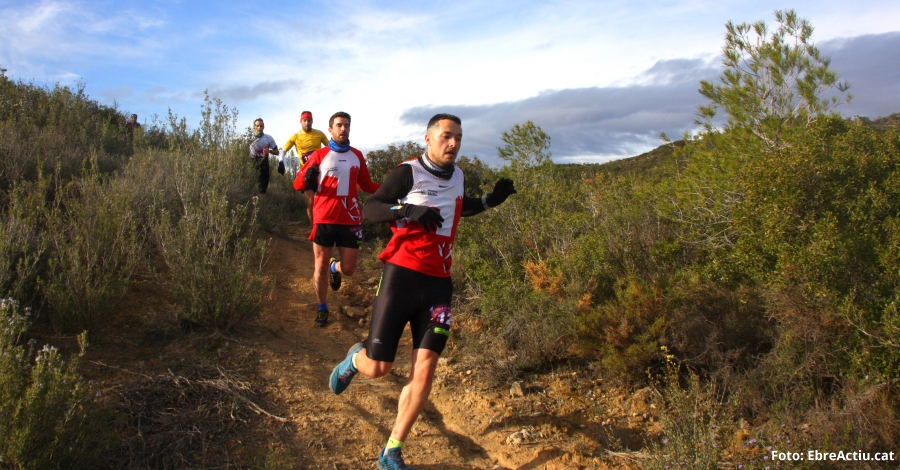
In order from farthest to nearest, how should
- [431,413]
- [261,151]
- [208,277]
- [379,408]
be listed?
[261,151], [208,277], [431,413], [379,408]

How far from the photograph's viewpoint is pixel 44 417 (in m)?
2.71

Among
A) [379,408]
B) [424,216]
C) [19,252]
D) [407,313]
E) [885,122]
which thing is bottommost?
[379,408]

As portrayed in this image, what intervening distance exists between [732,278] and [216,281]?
14.1ft

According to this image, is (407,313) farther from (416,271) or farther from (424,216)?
(424,216)

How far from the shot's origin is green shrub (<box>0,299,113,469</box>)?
102 inches

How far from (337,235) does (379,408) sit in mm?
1926

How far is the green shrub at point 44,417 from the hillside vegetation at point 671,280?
1cm

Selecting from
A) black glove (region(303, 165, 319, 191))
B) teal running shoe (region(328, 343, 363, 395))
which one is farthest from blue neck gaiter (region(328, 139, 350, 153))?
teal running shoe (region(328, 343, 363, 395))

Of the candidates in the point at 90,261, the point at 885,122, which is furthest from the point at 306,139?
the point at 885,122

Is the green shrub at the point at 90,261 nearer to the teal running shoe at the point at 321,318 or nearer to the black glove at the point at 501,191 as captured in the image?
the teal running shoe at the point at 321,318

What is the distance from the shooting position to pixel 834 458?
3.11 metres

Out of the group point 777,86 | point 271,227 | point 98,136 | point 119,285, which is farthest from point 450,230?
point 98,136

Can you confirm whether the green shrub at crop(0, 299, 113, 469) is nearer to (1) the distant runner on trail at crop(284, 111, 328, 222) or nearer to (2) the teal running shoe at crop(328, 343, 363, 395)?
(2) the teal running shoe at crop(328, 343, 363, 395)

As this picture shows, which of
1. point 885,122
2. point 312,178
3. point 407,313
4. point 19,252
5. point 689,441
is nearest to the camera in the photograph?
point 689,441
